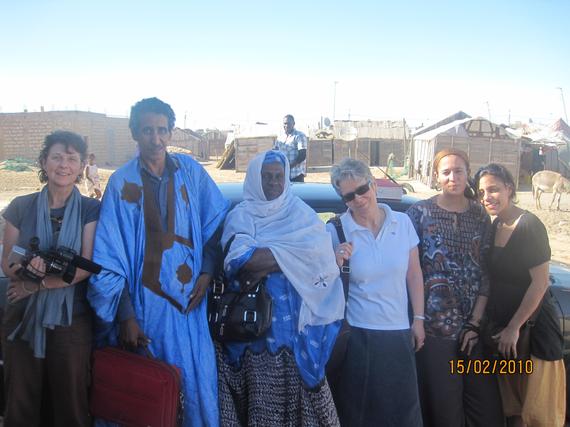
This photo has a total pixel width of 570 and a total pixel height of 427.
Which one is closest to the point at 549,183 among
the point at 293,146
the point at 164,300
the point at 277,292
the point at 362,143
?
the point at 293,146

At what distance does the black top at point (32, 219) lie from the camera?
2270 millimetres

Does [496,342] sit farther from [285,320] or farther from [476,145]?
[476,145]

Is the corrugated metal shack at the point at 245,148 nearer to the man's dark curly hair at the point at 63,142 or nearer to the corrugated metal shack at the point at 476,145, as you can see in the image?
the corrugated metal shack at the point at 476,145

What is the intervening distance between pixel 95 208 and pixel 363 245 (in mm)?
1332

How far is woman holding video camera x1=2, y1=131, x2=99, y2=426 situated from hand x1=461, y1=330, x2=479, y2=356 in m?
1.87

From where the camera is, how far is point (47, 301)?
2215mm

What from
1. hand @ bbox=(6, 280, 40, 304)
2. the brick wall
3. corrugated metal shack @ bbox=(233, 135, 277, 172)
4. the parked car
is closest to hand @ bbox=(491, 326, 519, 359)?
the parked car

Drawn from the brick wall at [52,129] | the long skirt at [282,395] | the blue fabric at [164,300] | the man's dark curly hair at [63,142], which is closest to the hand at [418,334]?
the long skirt at [282,395]

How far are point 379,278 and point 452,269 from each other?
0.43 metres

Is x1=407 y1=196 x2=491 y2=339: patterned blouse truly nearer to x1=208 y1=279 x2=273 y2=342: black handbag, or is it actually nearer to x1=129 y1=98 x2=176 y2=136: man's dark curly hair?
x1=208 y1=279 x2=273 y2=342: black handbag

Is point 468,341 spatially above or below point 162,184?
below

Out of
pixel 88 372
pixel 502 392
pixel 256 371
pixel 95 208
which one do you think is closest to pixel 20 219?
pixel 95 208

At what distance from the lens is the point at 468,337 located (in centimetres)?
242

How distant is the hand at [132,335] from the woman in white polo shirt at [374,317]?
100 centimetres
